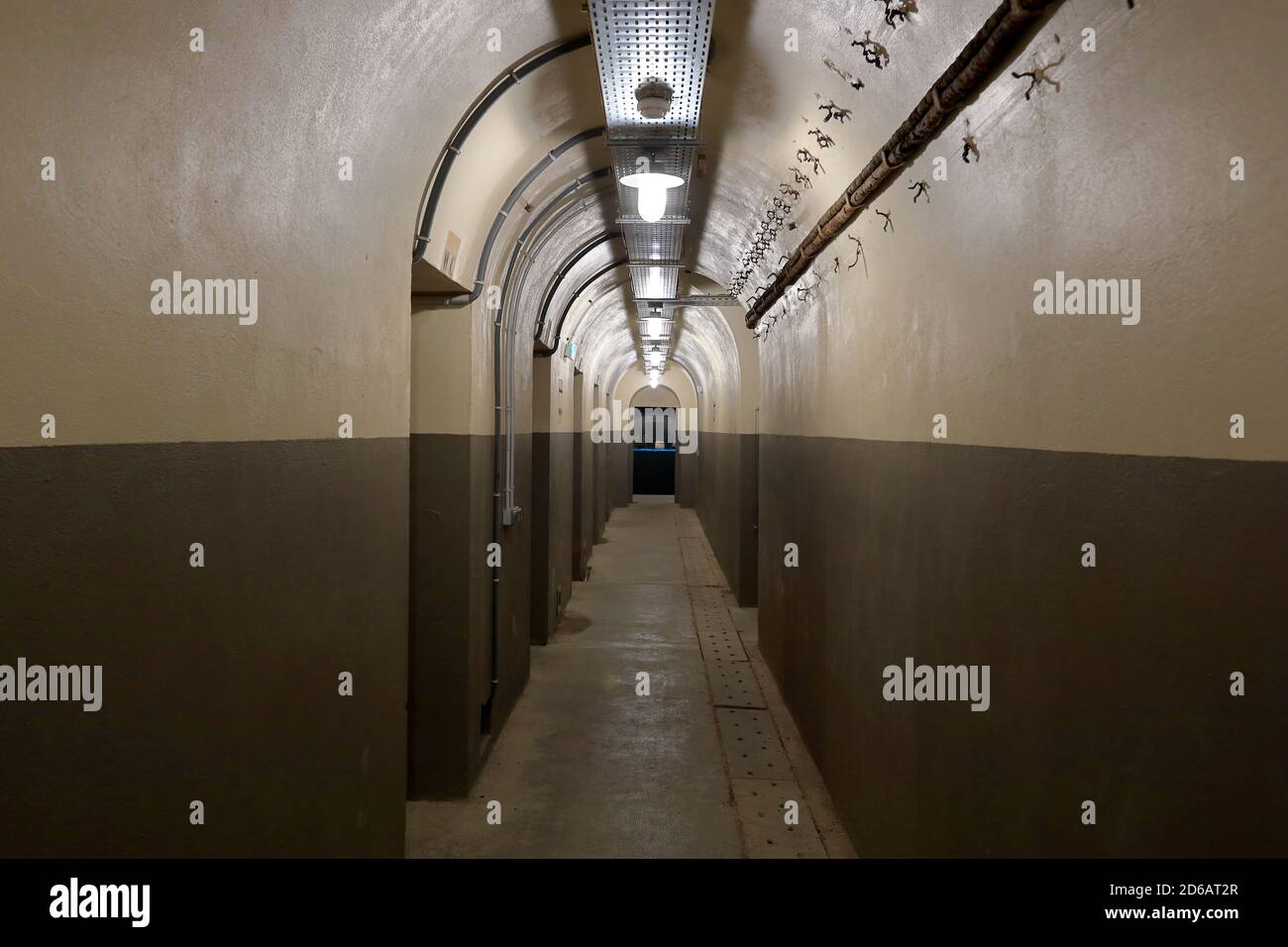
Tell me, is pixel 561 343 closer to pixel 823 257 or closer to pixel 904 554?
pixel 823 257

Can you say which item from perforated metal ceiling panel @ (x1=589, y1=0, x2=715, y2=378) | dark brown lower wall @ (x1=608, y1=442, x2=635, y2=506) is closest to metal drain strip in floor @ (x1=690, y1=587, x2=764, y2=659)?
perforated metal ceiling panel @ (x1=589, y1=0, x2=715, y2=378)

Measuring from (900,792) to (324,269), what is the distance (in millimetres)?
2896

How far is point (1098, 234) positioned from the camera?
6.47ft

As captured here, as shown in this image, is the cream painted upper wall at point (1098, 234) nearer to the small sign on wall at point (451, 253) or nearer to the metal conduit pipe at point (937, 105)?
the metal conduit pipe at point (937, 105)

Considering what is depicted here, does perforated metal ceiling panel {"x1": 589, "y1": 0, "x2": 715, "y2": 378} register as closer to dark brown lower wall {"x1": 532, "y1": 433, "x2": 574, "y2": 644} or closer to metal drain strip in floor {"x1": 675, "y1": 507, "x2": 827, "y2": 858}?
dark brown lower wall {"x1": 532, "y1": 433, "x2": 574, "y2": 644}

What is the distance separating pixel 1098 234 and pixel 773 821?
345cm

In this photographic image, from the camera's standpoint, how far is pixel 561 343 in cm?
952

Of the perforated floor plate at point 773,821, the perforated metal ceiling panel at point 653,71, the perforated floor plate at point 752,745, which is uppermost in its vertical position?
the perforated metal ceiling panel at point 653,71

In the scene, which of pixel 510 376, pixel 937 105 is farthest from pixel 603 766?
pixel 937 105

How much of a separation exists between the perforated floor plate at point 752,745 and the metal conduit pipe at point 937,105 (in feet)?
10.3

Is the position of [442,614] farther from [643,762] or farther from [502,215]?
[502,215]

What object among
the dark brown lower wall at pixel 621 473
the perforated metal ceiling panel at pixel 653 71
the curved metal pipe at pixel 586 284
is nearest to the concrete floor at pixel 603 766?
the curved metal pipe at pixel 586 284

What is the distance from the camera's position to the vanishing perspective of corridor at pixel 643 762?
4.20m
